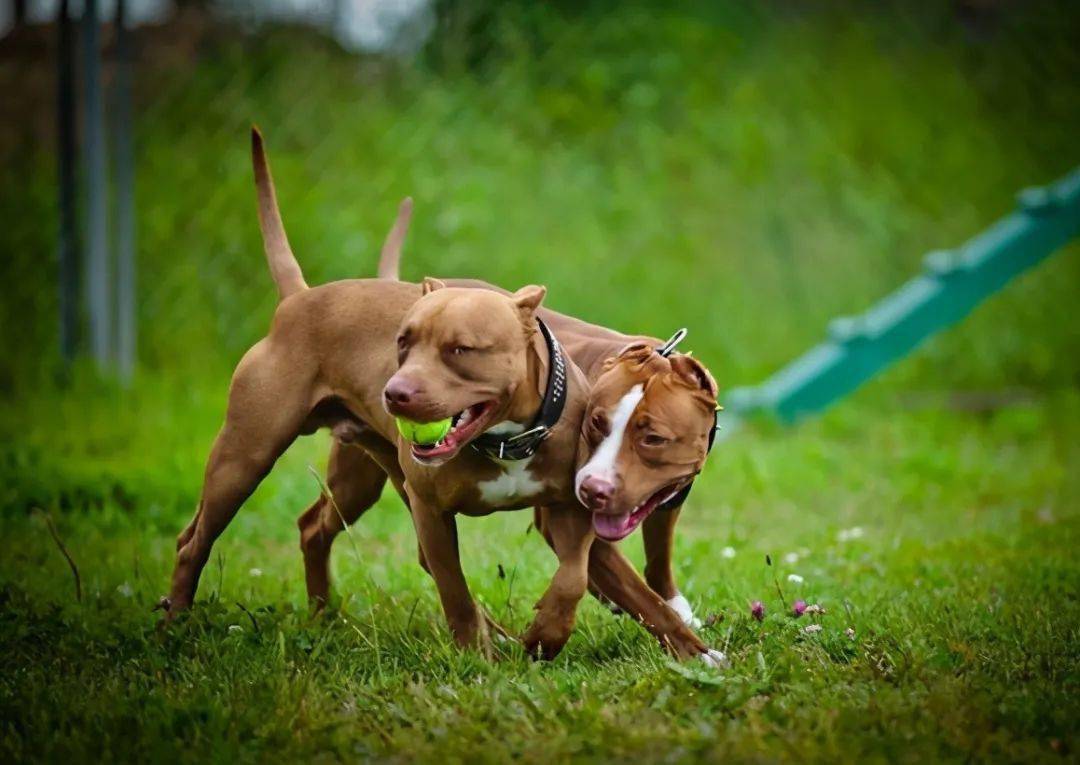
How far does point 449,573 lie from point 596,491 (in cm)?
60

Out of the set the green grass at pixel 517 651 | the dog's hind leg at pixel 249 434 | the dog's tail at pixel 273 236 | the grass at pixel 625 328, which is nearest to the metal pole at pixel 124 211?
the grass at pixel 625 328

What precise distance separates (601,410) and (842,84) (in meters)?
8.73

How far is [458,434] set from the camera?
11.8ft

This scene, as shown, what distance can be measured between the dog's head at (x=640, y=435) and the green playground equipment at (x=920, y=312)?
14.2ft

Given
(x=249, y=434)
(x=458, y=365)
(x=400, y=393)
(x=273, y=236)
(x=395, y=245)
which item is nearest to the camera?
(x=400, y=393)

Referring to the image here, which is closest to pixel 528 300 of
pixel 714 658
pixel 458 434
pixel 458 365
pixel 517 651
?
pixel 458 365

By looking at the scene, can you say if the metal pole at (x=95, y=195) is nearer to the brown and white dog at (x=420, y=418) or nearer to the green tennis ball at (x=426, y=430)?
the brown and white dog at (x=420, y=418)

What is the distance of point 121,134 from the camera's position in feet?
29.2

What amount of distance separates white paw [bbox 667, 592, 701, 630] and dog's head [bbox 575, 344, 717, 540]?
1.59 feet

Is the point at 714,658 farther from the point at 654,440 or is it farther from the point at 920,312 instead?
the point at 920,312

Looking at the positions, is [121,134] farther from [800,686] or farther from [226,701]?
[800,686]

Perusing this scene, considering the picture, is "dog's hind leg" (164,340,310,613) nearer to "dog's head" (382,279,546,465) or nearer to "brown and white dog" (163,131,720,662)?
"brown and white dog" (163,131,720,662)

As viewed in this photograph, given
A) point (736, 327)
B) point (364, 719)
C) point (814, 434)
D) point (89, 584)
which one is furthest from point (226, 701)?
point (736, 327)

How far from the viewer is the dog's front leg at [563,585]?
378 centimetres
